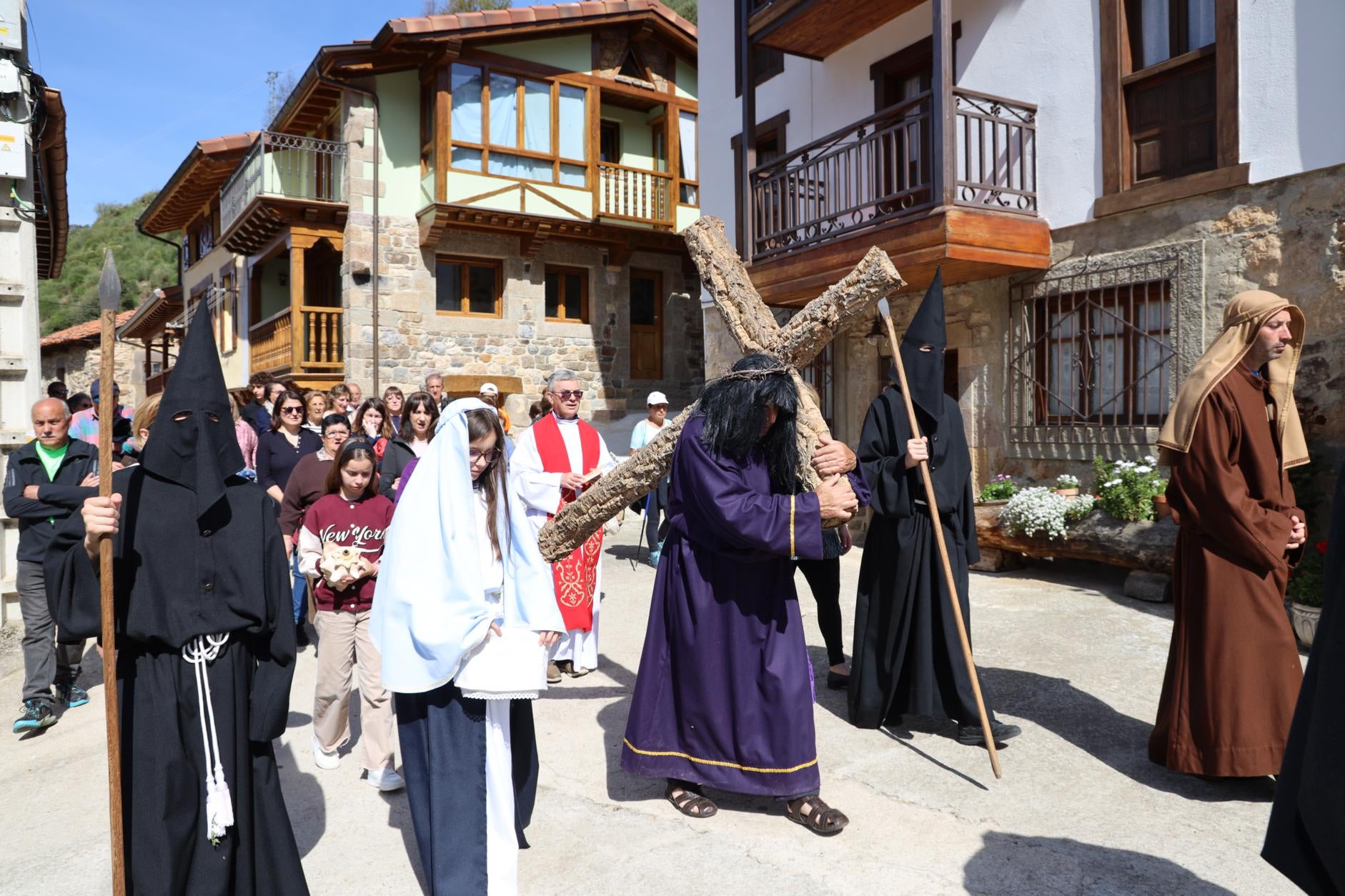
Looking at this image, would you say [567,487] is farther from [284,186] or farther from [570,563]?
[284,186]

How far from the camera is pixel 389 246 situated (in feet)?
52.5

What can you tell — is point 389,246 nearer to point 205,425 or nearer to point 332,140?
point 332,140

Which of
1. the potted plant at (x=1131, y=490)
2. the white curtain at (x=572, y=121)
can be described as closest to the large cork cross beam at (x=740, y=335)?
the potted plant at (x=1131, y=490)

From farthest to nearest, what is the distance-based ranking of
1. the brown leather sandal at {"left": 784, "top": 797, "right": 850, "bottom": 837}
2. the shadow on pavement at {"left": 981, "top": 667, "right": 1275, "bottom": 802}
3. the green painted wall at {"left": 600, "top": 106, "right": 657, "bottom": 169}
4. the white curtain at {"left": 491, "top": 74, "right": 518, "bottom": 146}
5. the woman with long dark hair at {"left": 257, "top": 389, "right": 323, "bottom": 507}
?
the green painted wall at {"left": 600, "top": 106, "right": 657, "bottom": 169}
the white curtain at {"left": 491, "top": 74, "right": 518, "bottom": 146}
the woman with long dark hair at {"left": 257, "top": 389, "right": 323, "bottom": 507}
the shadow on pavement at {"left": 981, "top": 667, "right": 1275, "bottom": 802}
the brown leather sandal at {"left": 784, "top": 797, "right": 850, "bottom": 837}

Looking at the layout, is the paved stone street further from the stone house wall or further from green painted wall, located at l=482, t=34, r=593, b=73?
the stone house wall

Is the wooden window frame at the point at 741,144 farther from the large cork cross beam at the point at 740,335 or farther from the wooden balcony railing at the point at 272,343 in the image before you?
the wooden balcony railing at the point at 272,343

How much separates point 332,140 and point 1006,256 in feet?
43.1

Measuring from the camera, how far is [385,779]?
4195 millimetres

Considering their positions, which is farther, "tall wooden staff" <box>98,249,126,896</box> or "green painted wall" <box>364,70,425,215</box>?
"green painted wall" <box>364,70,425,215</box>

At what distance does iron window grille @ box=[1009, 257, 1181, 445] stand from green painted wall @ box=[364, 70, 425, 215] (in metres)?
11.0

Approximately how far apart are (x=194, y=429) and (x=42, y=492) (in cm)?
308

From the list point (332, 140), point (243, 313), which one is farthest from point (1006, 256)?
point (243, 313)

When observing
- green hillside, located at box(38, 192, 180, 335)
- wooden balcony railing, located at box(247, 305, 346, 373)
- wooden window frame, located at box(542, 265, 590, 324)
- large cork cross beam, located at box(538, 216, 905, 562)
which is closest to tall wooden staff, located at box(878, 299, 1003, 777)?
large cork cross beam, located at box(538, 216, 905, 562)

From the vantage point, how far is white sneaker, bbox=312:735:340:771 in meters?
4.52
